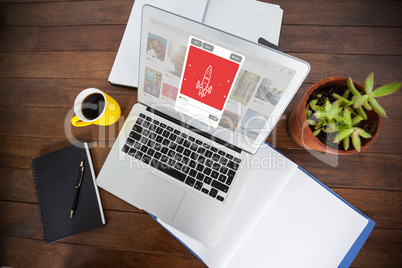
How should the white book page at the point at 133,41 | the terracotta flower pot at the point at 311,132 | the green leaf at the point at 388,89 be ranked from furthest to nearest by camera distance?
the white book page at the point at 133,41 < the terracotta flower pot at the point at 311,132 < the green leaf at the point at 388,89

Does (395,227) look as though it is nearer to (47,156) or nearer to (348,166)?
(348,166)

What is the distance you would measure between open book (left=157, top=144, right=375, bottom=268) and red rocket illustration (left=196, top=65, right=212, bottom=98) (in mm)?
252

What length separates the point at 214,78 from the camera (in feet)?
1.93

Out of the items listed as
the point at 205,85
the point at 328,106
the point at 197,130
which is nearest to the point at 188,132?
the point at 197,130

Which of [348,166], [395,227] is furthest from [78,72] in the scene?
[395,227]

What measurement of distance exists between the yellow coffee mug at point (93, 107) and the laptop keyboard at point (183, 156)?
92 millimetres

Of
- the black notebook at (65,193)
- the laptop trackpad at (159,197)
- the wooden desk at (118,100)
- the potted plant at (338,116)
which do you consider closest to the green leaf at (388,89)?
the potted plant at (338,116)

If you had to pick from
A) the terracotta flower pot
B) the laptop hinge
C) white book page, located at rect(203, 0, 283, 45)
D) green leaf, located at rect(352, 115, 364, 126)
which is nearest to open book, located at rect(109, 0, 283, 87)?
white book page, located at rect(203, 0, 283, 45)

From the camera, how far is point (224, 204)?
2.30 ft

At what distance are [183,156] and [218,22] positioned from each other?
1.45 feet

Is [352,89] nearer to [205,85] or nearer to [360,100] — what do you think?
[360,100]

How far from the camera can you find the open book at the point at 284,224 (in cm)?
69

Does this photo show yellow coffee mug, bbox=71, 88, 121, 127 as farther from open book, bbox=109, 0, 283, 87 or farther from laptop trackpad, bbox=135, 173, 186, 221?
laptop trackpad, bbox=135, 173, 186, 221

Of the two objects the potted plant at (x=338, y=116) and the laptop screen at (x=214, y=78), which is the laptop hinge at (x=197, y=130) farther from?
the potted plant at (x=338, y=116)
